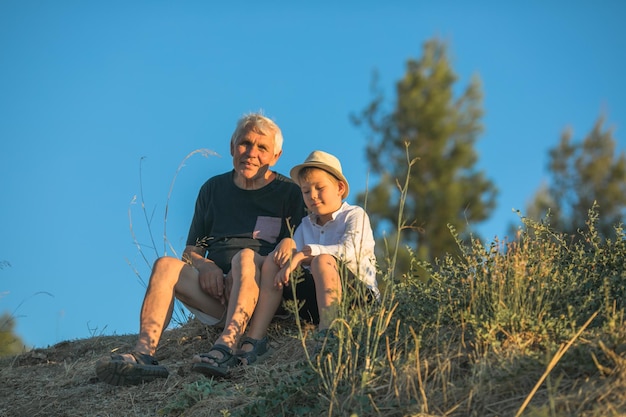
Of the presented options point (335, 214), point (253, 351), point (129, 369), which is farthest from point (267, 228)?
point (129, 369)

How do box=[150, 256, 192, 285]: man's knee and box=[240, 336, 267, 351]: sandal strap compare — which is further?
box=[150, 256, 192, 285]: man's knee

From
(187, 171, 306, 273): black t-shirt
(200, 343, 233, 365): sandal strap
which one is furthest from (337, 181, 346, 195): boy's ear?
(200, 343, 233, 365): sandal strap

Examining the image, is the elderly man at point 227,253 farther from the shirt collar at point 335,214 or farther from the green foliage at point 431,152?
the green foliage at point 431,152

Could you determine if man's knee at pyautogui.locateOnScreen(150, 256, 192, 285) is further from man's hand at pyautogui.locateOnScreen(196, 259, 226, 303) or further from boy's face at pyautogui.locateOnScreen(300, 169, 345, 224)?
boy's face at pyautogui.locateOnScreen(300, 169, 345, 224)

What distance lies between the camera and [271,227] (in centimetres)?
591

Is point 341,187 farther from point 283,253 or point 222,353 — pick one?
point 222,353

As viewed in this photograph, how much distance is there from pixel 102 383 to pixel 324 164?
7.26 feet

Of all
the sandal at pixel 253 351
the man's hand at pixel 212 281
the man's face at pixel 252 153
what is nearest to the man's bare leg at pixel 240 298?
the sandal at pixel 253 351

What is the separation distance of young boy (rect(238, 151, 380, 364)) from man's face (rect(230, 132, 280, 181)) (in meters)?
0.49

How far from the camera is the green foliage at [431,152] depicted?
1527cm

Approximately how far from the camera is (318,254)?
4.89 meters

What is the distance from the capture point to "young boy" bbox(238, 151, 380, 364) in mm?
4801

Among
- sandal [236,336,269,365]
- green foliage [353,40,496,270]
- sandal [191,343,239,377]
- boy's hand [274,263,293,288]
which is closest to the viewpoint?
sandal [191,343,239,377]

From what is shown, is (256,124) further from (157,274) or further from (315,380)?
(315,380)
